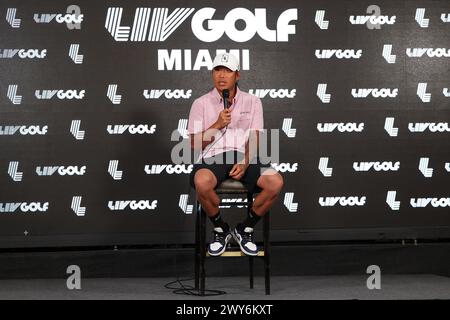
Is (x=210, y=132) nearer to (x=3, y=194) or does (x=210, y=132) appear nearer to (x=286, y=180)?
(x=286, y=180)

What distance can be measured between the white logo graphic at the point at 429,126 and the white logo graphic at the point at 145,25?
6.21ft

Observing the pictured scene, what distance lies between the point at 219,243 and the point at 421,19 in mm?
2444

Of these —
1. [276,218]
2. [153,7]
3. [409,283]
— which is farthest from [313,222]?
[153,7]

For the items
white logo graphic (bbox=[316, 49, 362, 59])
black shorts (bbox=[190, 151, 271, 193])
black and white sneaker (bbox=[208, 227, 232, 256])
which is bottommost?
black and white sneaker (bbox=[208, 227, 232, 256])

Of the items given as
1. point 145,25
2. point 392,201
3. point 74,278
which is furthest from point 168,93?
point 392,201

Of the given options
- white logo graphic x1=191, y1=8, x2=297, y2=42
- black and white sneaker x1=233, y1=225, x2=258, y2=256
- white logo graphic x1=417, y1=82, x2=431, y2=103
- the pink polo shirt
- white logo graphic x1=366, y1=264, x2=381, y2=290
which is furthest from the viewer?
white logo graphic x1=417, y1=82, x2=431, y2=103

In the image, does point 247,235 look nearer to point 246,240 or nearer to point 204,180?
point 246,240

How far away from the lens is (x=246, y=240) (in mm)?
5246

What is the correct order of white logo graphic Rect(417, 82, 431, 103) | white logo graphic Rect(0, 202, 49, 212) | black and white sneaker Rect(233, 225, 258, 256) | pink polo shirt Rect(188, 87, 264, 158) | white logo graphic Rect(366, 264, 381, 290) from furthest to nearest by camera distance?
white logo graphic Rect(417, 82, 431, 103) < white logo graphic Rect(0, 202, 49, 212) < white logo graphic Rect(366, 264, 381, 290) < pink polo shirt Rect(188, 87, 264, 158) < black and white sneaker Rect(233, 225, 258, 256)

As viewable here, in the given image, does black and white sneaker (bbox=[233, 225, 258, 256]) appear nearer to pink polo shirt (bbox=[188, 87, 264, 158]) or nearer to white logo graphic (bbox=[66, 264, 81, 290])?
pink polo shirt (bbox=[188, 87, 264, 158])

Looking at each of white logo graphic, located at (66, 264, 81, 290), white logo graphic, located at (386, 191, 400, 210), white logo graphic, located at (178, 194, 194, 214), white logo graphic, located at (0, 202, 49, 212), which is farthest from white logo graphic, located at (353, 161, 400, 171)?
white logo graphic, located at (0, 202, 49, 212)

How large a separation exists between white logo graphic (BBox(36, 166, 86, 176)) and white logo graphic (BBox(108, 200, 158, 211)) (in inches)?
12.4

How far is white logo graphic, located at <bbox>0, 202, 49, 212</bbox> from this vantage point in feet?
20.0
